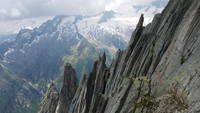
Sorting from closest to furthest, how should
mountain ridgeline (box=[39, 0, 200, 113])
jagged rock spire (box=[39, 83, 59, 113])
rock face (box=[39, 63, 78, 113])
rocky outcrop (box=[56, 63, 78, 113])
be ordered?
mountain ridgeline (box=[39, 0, 200, 113]) < rocky outcrop (box=[56, 63, 78, 113]) < rock face (box=[39, 63, 78, 113]) < jagged rock spire (box=[39, 83, 59, 113])

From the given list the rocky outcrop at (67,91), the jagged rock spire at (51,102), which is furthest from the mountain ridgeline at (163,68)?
the jagged rock spire at (51,102)

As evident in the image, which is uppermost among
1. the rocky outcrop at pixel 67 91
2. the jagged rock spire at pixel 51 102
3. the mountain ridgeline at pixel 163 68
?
the mountain ridgeline at pixel 163 68

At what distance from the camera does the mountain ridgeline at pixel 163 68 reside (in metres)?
38.0

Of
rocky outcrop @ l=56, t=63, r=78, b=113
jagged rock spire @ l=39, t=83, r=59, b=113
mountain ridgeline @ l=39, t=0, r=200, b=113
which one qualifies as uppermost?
mountain ridgeline @ l=39, t=0, r=200, b=113

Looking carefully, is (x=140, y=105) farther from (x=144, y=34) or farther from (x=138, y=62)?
(x=144, y=34)

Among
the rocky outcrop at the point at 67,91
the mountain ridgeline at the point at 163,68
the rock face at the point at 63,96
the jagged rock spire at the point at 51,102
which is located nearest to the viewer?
the mountain ridgeline at the point at 163,68

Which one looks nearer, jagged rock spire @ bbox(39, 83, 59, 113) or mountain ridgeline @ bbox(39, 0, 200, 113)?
mountain ridgeline @ bbox(39, 0, 200, 113)

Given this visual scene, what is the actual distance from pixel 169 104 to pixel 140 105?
1204 cm

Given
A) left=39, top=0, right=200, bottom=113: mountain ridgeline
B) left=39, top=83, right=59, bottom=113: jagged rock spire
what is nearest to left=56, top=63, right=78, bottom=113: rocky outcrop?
left=39, top=83, right=59, bottom=113: jagged rock spire

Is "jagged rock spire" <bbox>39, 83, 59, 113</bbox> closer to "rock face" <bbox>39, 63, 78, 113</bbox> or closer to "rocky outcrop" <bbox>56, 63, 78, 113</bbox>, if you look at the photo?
"rock face" <bbox>39, 63, 78, 113</bbox>

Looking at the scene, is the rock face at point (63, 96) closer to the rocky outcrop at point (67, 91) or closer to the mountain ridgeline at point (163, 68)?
the rocky outcrop at point (67, 91)

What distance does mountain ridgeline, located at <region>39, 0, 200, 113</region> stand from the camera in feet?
125

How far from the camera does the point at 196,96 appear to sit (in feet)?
110

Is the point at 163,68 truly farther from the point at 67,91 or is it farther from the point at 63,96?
the point at 67,91
